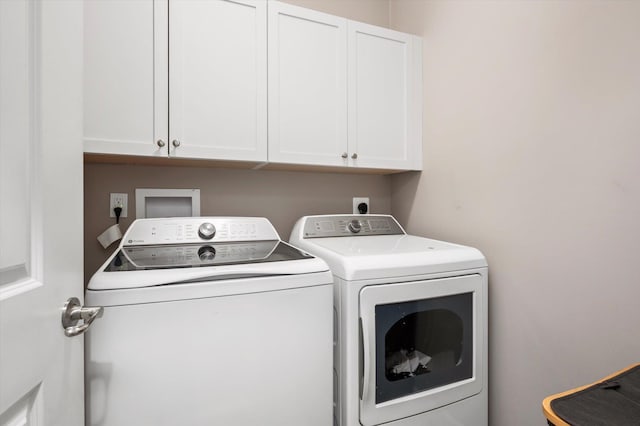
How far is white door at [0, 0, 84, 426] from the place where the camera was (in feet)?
1.64

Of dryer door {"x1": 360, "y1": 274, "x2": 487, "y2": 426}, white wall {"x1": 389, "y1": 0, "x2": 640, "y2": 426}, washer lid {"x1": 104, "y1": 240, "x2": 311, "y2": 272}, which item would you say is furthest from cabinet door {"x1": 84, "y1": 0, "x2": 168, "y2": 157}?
white wall {"x1": 389, "y1": 0, "x2": 640, "y2": 426}

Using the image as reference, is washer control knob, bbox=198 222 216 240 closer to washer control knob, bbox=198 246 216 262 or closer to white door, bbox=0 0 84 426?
washer control knob, bbox=198 246 216 262

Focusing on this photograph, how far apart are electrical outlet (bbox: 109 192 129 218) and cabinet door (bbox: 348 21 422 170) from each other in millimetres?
1165

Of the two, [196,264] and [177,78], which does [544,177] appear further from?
[177,78]

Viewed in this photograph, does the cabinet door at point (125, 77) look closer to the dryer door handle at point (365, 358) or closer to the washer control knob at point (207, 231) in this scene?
the washer control knob at point (207, 231)

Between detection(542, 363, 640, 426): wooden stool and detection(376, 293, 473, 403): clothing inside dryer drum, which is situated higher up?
detection(542, 363, 640, 426): wooden stool

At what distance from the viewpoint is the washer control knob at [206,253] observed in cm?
114

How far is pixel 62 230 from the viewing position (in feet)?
2.22

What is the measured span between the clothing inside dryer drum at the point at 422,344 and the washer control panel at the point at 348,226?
0.62m

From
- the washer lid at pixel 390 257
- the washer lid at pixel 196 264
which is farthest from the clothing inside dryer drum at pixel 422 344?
the washer lid at pixel 196 264

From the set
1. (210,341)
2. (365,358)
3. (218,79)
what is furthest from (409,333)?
(218,79)

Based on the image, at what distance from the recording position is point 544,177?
1.23 meters

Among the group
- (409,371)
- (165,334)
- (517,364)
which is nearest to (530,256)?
(517,364)

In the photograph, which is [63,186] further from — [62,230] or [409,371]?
[409,371]
